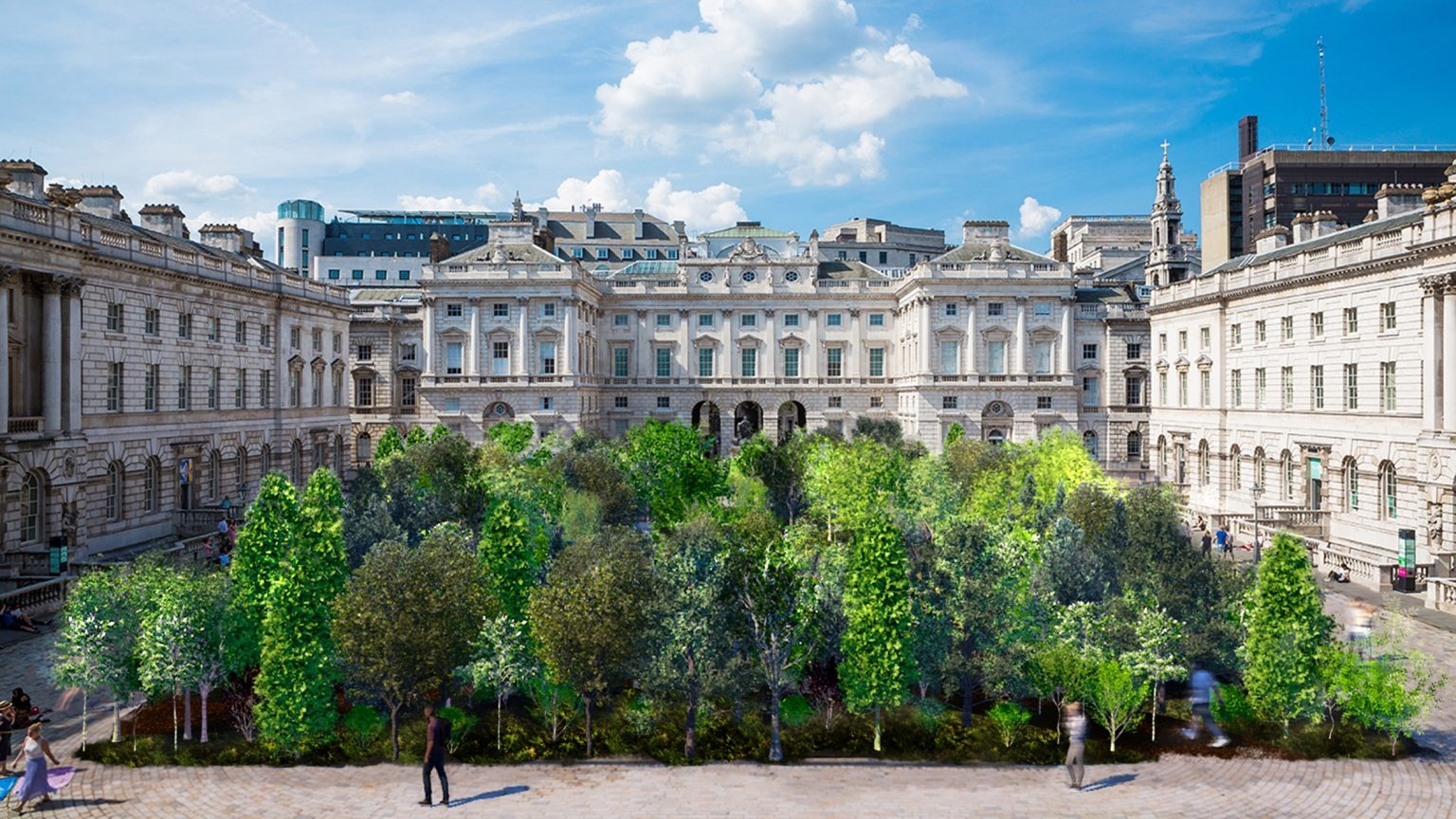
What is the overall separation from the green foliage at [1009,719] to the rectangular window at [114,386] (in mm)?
36758

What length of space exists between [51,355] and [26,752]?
24.3 meters

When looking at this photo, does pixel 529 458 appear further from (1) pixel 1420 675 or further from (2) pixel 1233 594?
(1) pixel 1420 675

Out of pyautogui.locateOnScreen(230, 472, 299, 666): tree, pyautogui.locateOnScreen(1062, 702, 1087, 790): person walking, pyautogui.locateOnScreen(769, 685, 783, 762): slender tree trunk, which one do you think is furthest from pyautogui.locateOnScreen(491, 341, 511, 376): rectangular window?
pyautogui.locateOnScreen(1062, 702, 1087, 790): person walking

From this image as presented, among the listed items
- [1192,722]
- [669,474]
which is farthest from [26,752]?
[669,474]

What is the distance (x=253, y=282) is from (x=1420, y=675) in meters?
51.2

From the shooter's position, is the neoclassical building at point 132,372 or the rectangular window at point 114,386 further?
the rectangular window at point 114,386

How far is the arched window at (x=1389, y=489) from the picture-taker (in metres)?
41.3

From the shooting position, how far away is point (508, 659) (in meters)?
21.7

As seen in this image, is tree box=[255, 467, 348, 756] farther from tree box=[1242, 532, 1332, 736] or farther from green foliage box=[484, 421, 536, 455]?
green foliage box=[484, 421, 536, 455]

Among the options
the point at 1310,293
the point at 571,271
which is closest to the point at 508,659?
the point at 1310,293

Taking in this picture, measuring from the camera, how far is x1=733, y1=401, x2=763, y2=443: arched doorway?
83.0 meters

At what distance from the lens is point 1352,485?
4441 centimetres

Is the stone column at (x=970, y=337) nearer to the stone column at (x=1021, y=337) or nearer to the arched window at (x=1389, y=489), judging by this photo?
the stone column at (x=1021, y=337)

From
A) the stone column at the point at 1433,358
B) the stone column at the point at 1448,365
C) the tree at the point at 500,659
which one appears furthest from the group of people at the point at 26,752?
the stone column at the point at 1433,358
